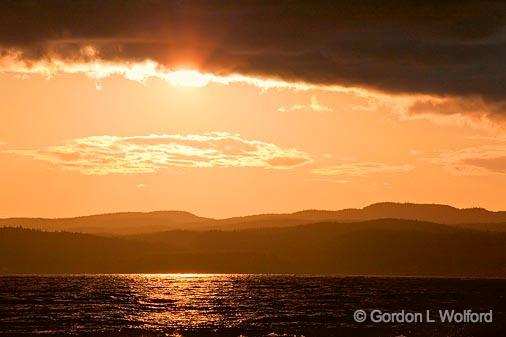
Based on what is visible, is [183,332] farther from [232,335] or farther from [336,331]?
[336,331]

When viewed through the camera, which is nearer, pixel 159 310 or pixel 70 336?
pixel 70 336

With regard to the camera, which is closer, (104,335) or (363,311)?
(104,335)

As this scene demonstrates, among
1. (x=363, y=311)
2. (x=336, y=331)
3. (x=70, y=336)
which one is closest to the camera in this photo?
(x=70, y=336)

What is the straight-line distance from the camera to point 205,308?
18938 centimetres

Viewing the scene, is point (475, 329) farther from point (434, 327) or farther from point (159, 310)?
point (159, 310)

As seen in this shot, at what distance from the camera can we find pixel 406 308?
7407 inches

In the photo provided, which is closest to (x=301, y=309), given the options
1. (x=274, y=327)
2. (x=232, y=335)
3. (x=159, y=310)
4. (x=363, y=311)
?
(x=363, y=311)

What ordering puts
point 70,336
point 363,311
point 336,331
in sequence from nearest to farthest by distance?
point 70,336 → point 336,331 → point 363,311

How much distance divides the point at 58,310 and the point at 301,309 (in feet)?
161

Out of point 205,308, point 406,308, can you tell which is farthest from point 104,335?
point 406,308

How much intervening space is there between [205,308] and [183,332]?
56.6 metres

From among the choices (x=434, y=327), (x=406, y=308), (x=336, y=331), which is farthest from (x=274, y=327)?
(x=406, y=308)

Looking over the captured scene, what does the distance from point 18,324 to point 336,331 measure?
51235 millimetres

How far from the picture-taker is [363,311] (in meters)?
179
